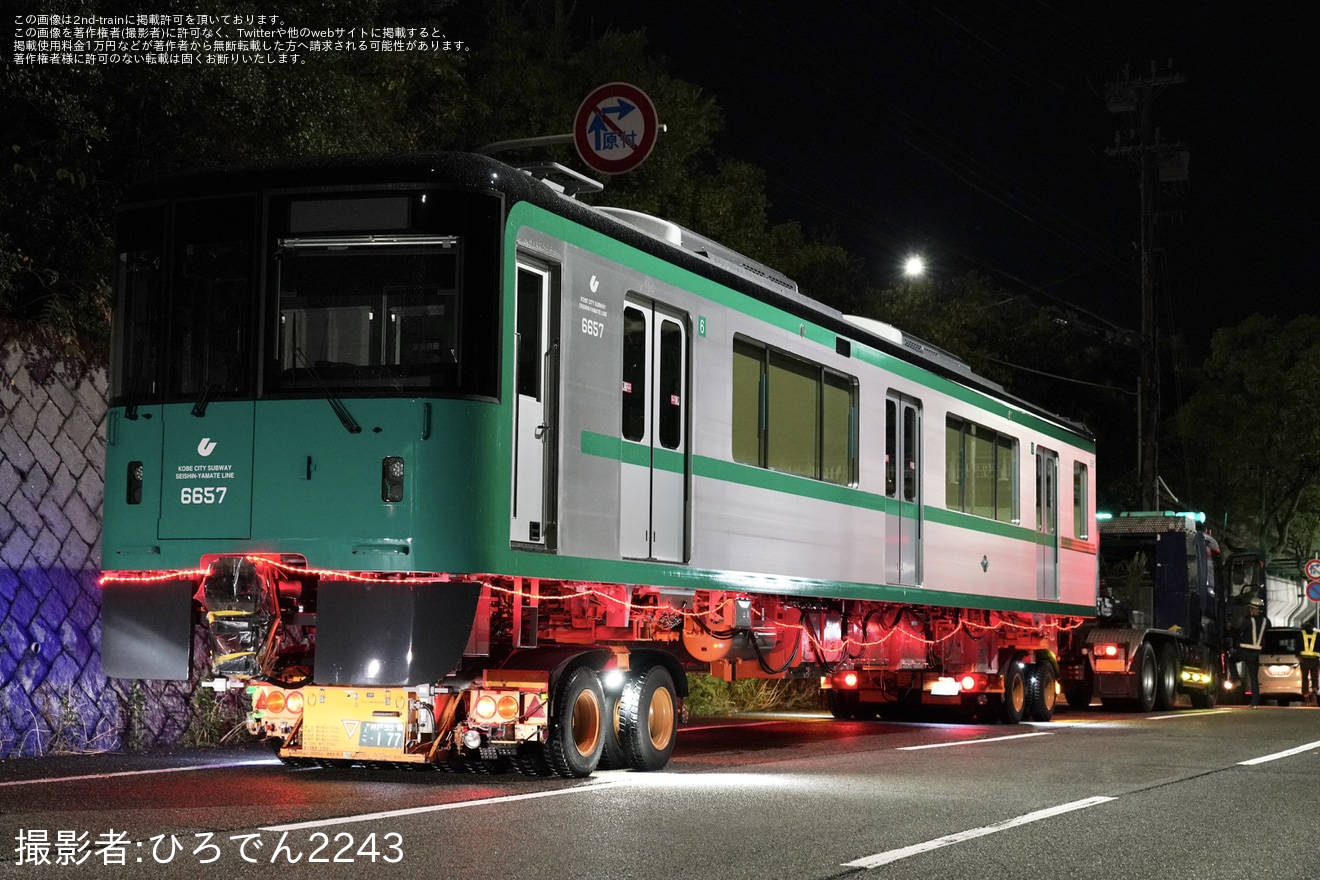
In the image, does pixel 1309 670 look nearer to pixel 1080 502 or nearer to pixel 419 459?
pixel 1080 502

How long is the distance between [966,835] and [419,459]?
3.79 m

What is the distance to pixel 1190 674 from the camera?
29344mm

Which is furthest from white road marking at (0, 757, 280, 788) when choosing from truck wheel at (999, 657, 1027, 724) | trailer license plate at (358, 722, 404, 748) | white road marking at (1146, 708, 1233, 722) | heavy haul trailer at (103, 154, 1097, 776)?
white road marking at (1146, 708, 1233, 722)

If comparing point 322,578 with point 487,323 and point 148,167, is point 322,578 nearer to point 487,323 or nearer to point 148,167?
point 487,323

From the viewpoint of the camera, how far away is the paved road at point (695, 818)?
7855mm

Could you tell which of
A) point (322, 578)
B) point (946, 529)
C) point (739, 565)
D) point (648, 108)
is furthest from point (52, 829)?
point (946, 529)

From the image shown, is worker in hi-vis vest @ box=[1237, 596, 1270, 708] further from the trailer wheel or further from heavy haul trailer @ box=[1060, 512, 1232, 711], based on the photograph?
the trailer wheel

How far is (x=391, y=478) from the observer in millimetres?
10547

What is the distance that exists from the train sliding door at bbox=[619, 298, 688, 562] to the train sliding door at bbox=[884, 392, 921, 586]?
4414mm

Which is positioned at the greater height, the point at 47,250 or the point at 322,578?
the point at 47,250

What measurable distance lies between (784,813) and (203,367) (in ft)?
14.9

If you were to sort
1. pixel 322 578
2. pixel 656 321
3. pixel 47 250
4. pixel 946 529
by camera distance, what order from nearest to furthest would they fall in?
pixel 322 578 → pixel 656 321 → pixel 47 250 → pixel 946 529

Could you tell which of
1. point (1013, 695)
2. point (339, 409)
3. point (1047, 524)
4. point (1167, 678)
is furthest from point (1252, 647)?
point (339, 409)

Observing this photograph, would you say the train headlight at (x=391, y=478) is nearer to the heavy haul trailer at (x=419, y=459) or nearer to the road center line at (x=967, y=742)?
the heavy haul trailer at (x=419, y=459)
